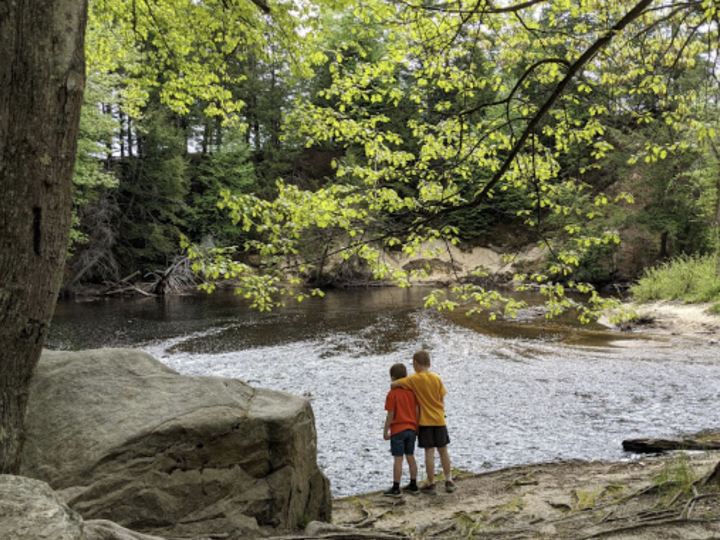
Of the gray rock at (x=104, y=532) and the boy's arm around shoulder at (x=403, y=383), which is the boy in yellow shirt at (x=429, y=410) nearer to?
the boy's arm around shoulder at (x=403, y=383)

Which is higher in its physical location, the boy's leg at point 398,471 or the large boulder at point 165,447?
the large boulder at point 165,447

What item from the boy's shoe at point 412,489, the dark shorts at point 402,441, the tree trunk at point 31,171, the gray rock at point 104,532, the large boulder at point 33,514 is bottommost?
the boy's shoe at point 412,489

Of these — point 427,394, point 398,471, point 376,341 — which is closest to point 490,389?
point 427,394

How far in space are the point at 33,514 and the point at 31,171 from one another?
1.30 metres

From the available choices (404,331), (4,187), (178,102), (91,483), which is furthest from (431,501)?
(404,331)

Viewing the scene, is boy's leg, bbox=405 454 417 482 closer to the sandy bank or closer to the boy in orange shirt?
the boy in orange shirt

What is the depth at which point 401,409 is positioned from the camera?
7059mm

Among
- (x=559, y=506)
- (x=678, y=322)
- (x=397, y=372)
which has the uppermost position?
(x=397, y=372)

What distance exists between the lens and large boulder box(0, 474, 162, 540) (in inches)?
71.9

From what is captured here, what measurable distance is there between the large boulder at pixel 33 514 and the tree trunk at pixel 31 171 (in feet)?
1.63

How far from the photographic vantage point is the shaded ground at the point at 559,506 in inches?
170

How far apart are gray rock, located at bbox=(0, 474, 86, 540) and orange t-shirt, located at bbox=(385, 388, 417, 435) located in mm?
5248

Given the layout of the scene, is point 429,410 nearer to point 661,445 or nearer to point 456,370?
point 661,445

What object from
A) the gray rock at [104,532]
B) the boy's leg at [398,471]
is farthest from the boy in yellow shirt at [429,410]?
the gray rock at [104,532]
